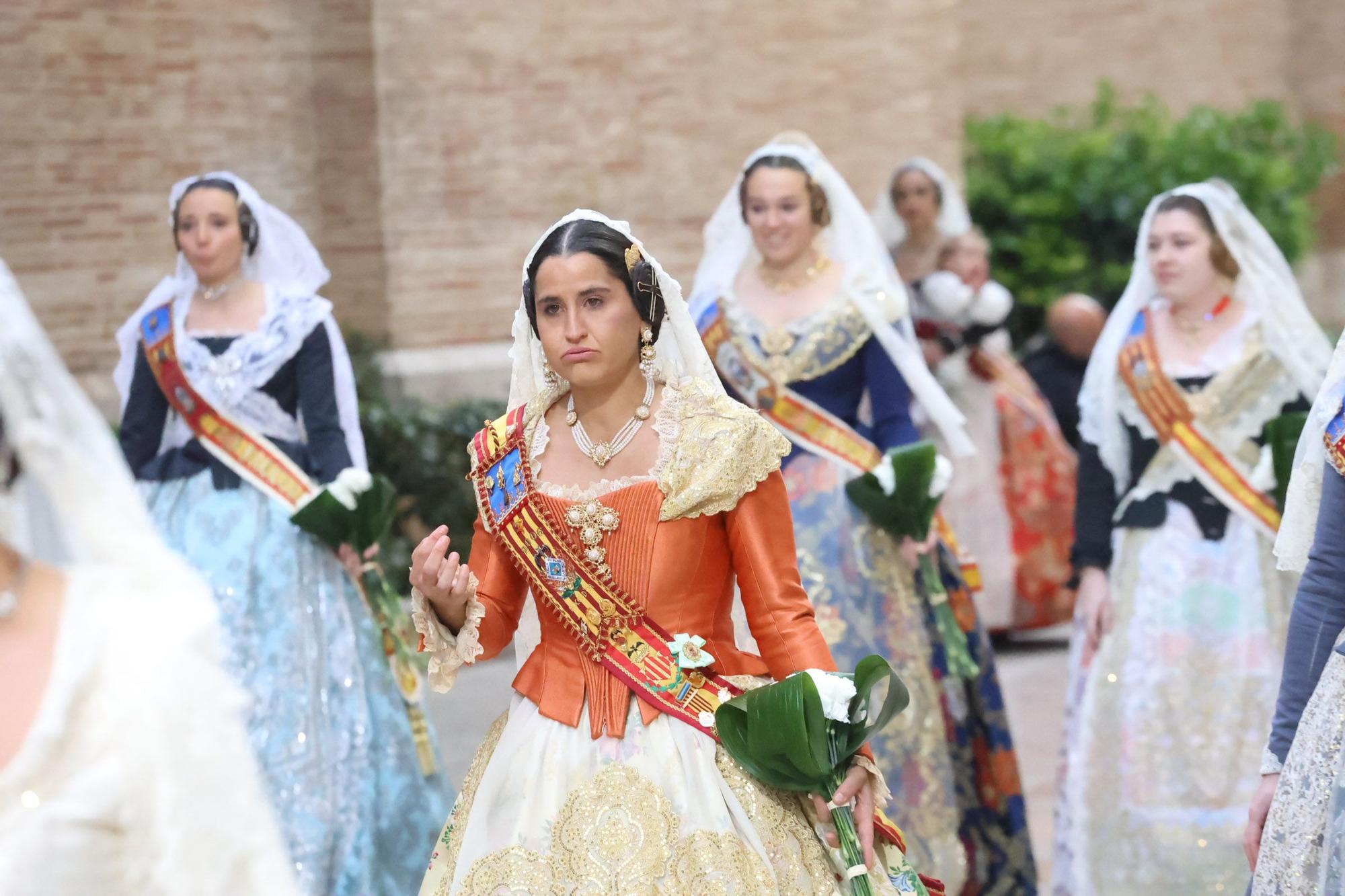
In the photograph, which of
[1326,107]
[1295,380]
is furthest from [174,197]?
[1326,107]

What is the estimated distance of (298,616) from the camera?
209 inches

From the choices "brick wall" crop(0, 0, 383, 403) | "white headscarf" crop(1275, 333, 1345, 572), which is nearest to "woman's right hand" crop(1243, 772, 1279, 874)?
"white headscarf" crop(1275, 333, 1345, 572)

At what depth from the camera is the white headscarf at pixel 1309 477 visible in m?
3.23

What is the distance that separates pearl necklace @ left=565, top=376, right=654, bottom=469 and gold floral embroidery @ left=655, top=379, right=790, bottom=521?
1.4 inches

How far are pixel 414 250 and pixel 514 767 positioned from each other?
686 centimetres

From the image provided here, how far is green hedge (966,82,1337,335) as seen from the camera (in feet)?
45.1

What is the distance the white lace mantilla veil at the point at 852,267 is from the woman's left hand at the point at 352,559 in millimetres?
1151

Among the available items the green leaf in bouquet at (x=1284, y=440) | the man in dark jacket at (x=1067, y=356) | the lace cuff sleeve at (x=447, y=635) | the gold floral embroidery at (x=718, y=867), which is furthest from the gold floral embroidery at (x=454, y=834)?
the man in dark jacket at (x=1067, y=356)

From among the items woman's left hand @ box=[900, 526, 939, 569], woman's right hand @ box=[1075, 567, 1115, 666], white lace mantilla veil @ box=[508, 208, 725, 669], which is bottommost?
woman's right hand @ box=[1075, 567, 1115, 666]

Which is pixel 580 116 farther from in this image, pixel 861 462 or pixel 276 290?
pixel 861 462

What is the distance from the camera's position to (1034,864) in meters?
5.32

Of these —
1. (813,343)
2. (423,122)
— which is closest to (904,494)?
(813,343)

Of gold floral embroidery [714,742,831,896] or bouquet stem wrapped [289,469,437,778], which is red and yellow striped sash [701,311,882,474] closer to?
bouquet stem wrapped [289,469,437,778]

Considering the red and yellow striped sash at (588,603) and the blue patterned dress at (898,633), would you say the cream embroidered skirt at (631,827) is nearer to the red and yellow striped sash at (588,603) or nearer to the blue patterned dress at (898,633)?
the red and yellow striped sash at (588,603)
